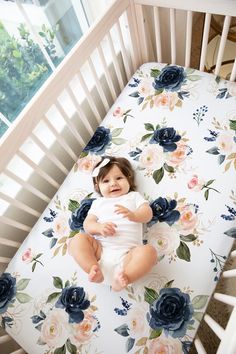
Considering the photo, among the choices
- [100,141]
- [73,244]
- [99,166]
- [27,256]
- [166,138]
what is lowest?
[27,256]

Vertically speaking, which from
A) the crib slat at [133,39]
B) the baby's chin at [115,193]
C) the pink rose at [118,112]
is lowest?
the baby's chin at [115,193]

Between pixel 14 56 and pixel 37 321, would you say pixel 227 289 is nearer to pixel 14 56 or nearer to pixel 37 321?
pixel 37 321

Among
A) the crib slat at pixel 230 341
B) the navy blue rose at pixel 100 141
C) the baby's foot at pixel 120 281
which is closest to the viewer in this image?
the crib slat at pixel 230 341

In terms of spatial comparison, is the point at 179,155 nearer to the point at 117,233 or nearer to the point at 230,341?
the point at 117,233

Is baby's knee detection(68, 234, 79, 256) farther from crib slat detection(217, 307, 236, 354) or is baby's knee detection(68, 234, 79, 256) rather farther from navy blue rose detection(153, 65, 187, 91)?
navy blue rose detection(153, 65, 187, 91)

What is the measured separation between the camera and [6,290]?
3.17 ft

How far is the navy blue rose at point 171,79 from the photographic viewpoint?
117cm

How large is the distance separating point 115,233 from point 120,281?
0.55 ft

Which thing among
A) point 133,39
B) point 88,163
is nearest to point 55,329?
point 88,163

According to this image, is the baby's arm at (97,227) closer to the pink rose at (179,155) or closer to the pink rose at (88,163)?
the pink rose at (88,163)

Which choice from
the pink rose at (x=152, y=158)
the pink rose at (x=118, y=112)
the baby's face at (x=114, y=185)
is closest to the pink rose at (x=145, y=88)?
the pink rose at (x=118, y=112)

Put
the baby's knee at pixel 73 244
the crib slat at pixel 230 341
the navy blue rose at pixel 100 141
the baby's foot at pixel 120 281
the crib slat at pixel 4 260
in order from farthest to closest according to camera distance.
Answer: the navy blue rose at pixel 100 141, the crib slat at pixel 4 260, the baby's knee at pixel 73 244, the baby's foot at pixel 120 281, the crib slat at pixel 230 341

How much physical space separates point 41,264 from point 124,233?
28cm

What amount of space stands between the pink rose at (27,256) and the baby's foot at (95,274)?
0.83 feet
